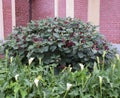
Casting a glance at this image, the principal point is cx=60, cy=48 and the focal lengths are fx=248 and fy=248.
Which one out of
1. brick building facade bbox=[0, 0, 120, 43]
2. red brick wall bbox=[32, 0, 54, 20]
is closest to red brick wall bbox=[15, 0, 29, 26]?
red brick wall bbox=[32, 0, 54, 20]

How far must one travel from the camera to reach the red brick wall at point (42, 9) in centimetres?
949

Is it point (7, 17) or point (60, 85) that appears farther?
point (7, 17)

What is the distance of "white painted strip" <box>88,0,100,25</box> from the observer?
7.89 meters

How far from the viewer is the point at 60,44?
366cm

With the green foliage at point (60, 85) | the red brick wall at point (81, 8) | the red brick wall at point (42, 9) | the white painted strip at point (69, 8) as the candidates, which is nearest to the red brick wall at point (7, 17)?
the red brick wall at point (42, 9)

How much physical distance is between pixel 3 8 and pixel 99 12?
331 centimetres

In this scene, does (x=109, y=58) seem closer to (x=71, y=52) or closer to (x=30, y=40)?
(x=71, y=52)

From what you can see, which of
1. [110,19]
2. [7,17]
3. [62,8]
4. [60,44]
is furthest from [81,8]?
[60,44]

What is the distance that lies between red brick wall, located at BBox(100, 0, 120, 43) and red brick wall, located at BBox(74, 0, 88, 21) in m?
0.52

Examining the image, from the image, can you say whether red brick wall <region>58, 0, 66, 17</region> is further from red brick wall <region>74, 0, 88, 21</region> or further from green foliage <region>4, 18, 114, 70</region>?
green foliage <region>4, 18, 114, 70</region>

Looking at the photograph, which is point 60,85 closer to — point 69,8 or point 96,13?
point 69,8

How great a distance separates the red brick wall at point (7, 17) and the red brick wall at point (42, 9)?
1.57m

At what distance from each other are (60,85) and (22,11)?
8.32 meters

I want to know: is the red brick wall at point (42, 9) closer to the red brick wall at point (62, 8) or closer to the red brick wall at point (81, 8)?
the red brick wall at point (62, 8)
